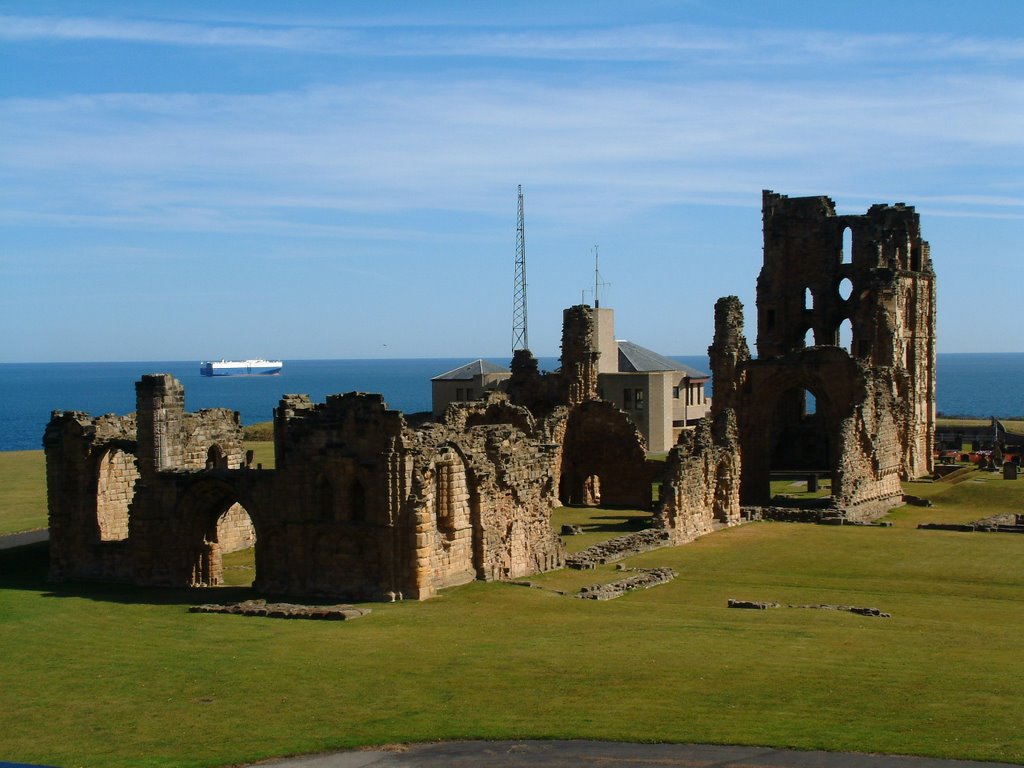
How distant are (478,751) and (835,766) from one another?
15.8 feet

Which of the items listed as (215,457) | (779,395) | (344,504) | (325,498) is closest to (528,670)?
(344,504)

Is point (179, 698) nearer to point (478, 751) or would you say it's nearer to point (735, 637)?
point (478, 751)

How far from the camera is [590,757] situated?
723 inches

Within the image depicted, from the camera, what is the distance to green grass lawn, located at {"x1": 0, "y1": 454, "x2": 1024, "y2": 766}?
19.5 m

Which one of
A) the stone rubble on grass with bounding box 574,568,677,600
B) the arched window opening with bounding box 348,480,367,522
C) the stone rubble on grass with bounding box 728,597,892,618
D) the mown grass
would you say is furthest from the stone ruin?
the mown grass

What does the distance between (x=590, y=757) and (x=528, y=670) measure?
4770 mm

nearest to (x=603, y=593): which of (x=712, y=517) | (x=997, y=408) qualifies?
(x=712, y=517)

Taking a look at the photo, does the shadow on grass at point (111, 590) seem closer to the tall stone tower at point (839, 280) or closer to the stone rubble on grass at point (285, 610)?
the stone rubble on grass at point (285, 610)

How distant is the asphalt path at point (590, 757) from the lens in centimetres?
1781

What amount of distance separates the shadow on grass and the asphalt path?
12.1 m

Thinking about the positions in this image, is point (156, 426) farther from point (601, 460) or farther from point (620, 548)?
point (601, 460)

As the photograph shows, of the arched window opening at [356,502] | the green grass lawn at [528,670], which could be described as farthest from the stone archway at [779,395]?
the arched window opening at [356,502]

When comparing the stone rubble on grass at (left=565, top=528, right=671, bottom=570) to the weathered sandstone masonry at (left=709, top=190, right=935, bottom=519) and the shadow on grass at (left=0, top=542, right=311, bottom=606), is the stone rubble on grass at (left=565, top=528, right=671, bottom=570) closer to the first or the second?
the shadow on grass at (left=0, top=542, right=311, bottom=606)

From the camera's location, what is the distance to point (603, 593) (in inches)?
1218
